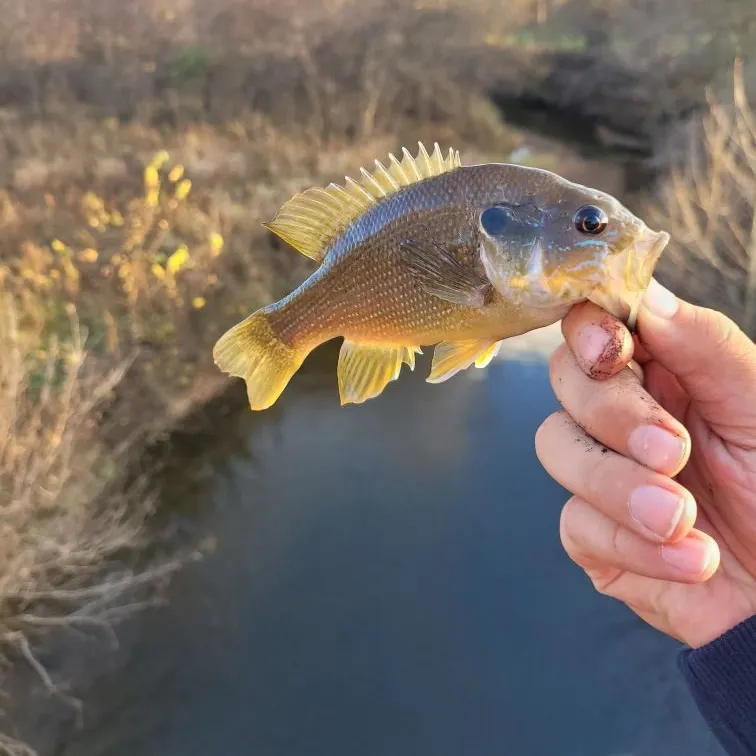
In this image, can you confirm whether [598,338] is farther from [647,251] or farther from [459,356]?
[459,356]

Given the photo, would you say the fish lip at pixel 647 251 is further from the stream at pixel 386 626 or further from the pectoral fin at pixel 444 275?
the stream at pixel 386 626

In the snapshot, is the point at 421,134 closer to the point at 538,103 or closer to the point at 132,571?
the point at 538,103

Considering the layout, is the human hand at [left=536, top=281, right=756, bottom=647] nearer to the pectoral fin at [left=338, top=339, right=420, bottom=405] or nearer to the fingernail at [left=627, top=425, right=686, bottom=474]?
the fingernail at [left=627, top=425, right=686, bottom=474]

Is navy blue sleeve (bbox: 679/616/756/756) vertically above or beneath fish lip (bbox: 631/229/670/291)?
beneath

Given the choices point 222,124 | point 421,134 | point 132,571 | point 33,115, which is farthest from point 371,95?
point 132,571

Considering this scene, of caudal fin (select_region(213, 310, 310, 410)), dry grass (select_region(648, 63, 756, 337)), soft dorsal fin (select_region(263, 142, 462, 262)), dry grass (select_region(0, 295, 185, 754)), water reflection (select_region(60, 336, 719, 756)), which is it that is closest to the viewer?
soft dorsal fin (select_region(263, 142, 462, 262))

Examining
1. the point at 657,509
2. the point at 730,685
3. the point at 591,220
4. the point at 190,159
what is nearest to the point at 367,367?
the point at 591,220

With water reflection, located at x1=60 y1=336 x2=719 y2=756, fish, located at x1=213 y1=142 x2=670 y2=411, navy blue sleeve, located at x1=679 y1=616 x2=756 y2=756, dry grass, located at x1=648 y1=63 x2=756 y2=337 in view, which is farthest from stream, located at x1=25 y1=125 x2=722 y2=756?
fish, located at x1=213 y1=142 x2=670 y2=411

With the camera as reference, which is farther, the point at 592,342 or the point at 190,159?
the point at 190,159
